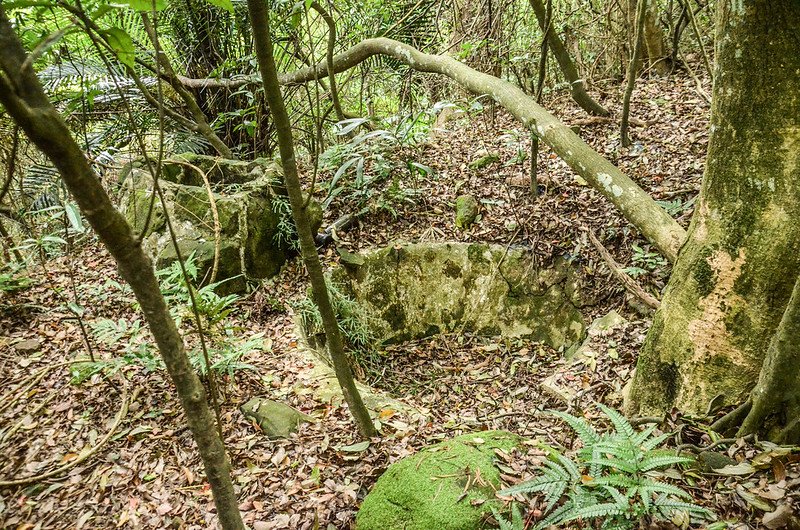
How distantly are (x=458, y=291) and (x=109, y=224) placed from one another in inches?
180

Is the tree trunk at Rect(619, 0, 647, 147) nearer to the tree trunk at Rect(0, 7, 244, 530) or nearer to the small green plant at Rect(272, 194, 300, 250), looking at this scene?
the small green plant at Rect(272, 194, 300, 250)

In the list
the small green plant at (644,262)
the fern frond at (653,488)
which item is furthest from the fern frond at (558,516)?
the small green plant at (644,262)

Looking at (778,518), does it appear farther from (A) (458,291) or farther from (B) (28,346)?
(B) (28,346)

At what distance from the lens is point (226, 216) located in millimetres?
4871

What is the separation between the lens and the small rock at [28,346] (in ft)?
12.9

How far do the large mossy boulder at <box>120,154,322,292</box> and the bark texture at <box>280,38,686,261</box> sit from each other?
151cm

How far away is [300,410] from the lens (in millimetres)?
3518

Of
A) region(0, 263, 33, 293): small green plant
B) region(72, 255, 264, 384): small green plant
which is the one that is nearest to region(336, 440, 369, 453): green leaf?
region(72, 255, 264, 384): small green plant

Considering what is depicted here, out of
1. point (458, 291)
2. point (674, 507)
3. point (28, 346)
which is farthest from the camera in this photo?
point (458, 291)

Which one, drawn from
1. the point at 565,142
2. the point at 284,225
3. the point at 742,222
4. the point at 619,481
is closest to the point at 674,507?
the point at 619,481

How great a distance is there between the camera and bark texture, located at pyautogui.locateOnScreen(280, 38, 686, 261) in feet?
11.9

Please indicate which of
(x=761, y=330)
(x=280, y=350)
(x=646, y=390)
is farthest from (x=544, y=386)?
(x=280, y=350)

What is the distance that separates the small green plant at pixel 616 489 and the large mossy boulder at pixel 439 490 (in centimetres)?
33

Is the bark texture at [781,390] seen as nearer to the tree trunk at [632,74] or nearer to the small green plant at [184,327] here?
the small green plant at [184,327]
